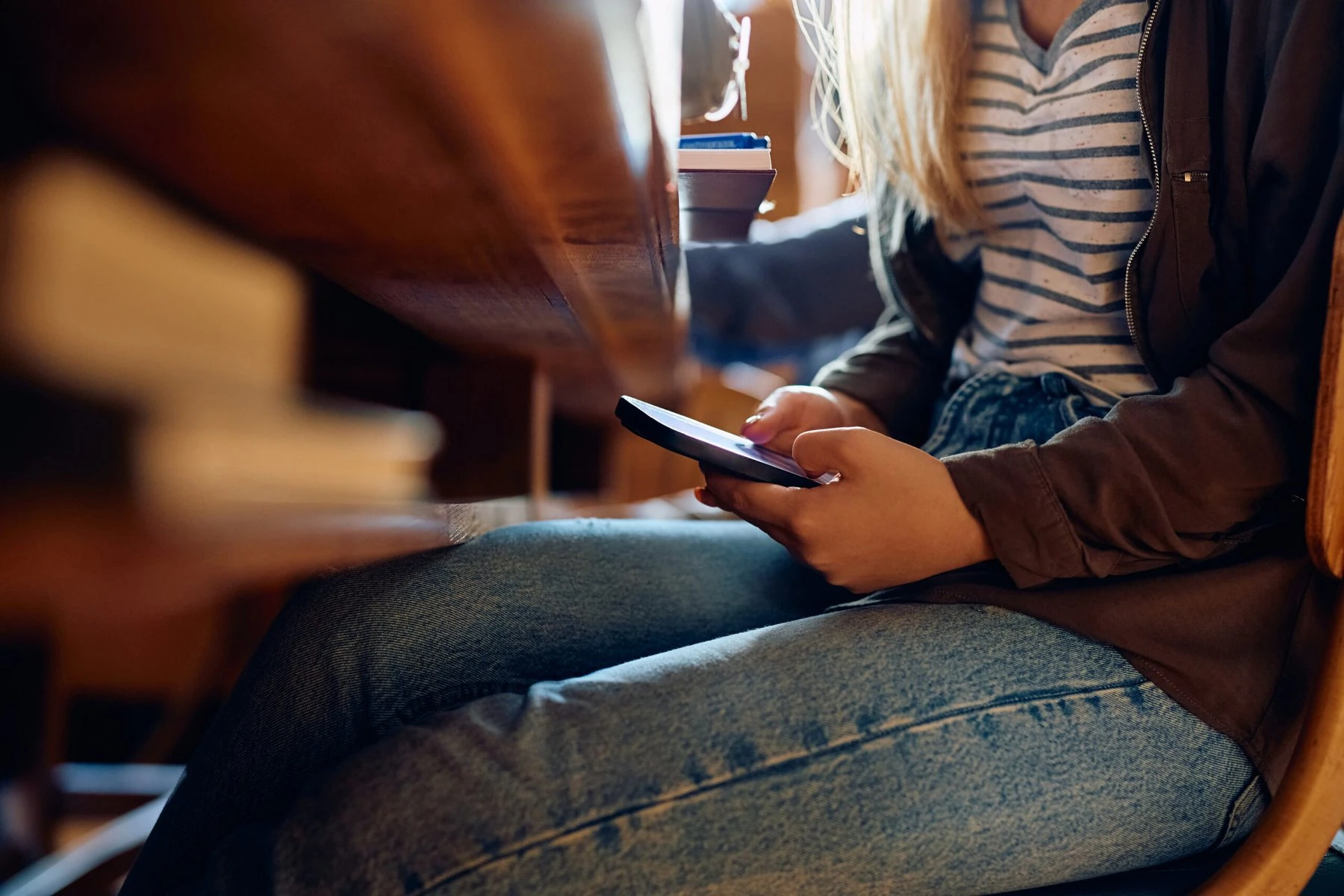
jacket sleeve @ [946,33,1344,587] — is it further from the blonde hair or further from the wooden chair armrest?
the blonde hair

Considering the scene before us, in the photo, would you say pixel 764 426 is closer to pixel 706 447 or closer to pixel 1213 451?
pixel 706 447

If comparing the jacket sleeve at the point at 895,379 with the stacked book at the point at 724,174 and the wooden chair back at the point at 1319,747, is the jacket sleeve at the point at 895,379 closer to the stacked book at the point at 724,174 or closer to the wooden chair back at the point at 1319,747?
the stacked book at the point at 724,174

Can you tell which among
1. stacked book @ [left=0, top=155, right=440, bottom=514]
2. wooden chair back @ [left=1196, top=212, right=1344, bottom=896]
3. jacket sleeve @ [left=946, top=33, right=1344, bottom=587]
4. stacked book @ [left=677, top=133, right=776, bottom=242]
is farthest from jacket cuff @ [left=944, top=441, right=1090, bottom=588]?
stacked book @ [left=0, top=155, right=440, bottom=514]

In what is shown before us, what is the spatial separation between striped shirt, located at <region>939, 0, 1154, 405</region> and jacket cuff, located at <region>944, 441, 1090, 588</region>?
16cm

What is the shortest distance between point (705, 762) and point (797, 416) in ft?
1.13

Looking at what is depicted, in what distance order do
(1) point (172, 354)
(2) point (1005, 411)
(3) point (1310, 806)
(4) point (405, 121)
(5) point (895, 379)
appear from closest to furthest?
(4) point (405, 121)
(3) point (1310, 806)
(2) point (1005, 411)
(5) point (895, 379)
(1) point (172, 354)

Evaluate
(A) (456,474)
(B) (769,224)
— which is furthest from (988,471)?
(B) (769,224)

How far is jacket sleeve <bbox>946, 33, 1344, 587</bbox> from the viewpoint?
0.47 meters

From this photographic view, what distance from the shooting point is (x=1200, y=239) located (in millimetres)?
522

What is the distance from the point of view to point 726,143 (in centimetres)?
54

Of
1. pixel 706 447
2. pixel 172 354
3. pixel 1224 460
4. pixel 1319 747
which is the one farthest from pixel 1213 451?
pixel 172 354

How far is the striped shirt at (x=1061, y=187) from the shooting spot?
1.90 feet

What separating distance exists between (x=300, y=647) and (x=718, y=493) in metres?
0.26

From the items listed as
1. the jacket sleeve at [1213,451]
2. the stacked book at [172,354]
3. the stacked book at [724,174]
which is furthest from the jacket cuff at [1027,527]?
the stacked book at [172,354]
